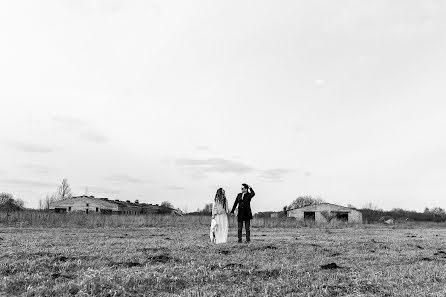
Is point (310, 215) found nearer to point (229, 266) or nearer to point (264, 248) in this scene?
point (264, 248)

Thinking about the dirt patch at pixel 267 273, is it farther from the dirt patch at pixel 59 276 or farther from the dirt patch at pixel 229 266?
the dirt patch at pixel 59 276

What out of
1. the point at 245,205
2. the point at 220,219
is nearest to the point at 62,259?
the point at 220,219

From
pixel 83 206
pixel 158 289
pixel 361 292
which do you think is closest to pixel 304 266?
pixel 361 292

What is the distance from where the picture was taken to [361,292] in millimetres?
7695

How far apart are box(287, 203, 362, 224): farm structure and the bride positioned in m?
52.6

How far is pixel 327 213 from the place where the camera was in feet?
224

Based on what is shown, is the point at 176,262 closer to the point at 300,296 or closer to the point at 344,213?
the point at 300,296

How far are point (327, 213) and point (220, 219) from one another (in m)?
54.4

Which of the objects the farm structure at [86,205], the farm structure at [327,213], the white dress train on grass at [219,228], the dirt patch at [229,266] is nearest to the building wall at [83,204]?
the farm structure at [86,205]

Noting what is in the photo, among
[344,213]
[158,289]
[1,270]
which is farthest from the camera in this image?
[344,213]

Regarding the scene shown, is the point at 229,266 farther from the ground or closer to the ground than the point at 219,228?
closer to the ground

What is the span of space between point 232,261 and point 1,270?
4.90 m

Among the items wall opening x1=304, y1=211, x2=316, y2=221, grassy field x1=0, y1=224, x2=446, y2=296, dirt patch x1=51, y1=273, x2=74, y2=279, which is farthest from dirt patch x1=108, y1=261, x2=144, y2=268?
wall opening x1=304, y1=211, x2=316, y2=221

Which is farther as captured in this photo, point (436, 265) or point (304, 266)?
point (436, 265)
